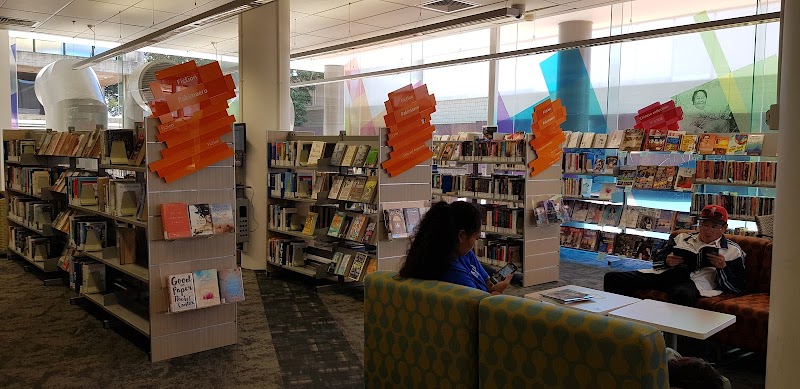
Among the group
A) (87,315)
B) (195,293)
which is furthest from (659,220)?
(87,315)

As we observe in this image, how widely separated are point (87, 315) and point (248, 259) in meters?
2.52

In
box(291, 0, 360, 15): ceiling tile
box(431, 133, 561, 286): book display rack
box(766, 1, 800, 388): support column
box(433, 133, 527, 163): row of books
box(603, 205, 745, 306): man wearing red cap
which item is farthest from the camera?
box(291, 0, 360, 15): ceiling tile

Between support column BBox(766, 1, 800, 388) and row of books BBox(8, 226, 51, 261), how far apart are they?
8.06 metres

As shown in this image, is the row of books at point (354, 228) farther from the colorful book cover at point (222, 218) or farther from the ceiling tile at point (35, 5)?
the ceiling tile at point (35, 5)

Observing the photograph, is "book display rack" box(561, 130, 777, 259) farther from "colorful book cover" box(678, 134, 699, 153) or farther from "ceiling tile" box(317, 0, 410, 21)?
"ceiling tile" box(317, 0, 410, 21)

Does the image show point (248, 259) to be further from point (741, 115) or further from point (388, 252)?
point (741, 115)

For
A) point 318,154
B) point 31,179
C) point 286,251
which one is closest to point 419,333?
point 318,154

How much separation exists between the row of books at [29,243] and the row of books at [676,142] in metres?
7.76

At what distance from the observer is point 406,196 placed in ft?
22.5

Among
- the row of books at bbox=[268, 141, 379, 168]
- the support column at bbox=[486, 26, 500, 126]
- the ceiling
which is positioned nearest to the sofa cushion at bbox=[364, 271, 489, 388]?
the row of books at bbox=[268, 141, 379, 168]

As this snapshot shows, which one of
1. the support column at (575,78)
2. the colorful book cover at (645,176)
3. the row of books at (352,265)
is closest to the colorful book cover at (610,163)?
the colorful book cover at (645,176)

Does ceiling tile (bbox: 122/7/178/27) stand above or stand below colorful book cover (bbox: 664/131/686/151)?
above

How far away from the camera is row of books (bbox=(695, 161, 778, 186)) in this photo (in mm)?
7328

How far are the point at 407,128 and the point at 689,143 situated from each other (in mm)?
4066
